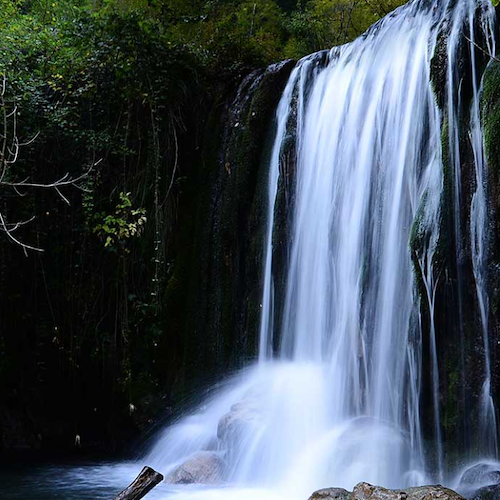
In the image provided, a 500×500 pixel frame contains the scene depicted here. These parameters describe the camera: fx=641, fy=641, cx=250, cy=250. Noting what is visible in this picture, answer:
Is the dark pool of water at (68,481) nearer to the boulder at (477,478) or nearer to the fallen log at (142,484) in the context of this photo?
the fallen log at (142,484)

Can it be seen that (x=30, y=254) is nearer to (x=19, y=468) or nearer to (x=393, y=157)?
(x=19, y=468)

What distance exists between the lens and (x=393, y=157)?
648 cm

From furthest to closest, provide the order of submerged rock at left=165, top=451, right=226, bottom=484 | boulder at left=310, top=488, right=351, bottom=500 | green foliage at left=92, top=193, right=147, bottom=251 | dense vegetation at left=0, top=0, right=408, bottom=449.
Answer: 1. dense vegetation at left=0, top=0, right=408, bottom=449
2. green foliage at left=92, top=193, right=147, bottom=251
3. submerged rock at left=165, top=451, right=226, bottom=484
4. boulder at left=310, top=488, right=351, bottom=500

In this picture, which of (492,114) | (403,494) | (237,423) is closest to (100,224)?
(237,423)

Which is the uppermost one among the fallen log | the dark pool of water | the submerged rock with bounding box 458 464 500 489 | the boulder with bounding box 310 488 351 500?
the fallen log

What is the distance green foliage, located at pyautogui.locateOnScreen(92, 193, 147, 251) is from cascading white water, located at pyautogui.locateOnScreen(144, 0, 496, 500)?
1.78 meters

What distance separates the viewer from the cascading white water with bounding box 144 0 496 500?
5438 millimetres

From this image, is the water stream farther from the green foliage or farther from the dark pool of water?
the green foliage

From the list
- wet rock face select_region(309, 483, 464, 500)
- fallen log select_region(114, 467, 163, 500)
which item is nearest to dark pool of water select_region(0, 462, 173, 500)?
wet rock face select_region(309, 483, 464, 500)

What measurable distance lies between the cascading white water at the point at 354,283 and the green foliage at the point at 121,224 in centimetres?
178

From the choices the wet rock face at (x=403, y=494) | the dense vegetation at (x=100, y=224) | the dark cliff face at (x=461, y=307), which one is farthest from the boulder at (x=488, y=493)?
the dense vegetation at (x=100, y=224)

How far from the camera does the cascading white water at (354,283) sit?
5438 millimetres

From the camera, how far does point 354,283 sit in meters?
6.57

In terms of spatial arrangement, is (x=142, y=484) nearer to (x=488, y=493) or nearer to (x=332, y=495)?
(x=332, y=495)
